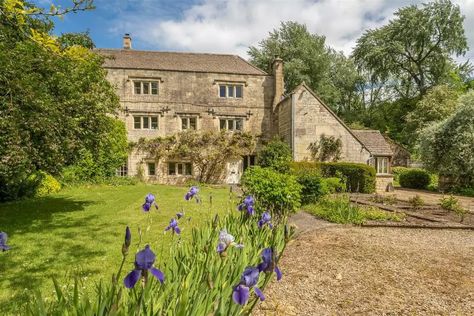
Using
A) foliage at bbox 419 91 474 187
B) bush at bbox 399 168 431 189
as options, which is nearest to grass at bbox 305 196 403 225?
foliage at bbox 419 91 474 187

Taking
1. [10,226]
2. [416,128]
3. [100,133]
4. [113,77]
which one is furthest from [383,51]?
[10,226]

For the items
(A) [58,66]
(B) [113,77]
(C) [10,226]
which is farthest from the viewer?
(B) [113,77]

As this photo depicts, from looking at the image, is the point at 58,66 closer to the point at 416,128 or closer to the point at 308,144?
the point at 308,144

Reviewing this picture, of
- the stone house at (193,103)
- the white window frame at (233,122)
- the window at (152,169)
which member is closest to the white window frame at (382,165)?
the stone house at (193,103)

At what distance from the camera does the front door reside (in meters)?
23.5

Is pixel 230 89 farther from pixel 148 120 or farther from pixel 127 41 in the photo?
pixel 127 41

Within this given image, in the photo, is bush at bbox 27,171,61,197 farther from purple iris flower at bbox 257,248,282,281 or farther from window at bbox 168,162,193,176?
purple iris flower at bbox 257,248,282,281

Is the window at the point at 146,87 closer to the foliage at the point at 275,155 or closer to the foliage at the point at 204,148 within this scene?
the foliage at the point at 204,148

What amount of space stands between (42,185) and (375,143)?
21.1 m

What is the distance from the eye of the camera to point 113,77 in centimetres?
2258

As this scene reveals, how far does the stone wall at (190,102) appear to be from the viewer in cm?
2283

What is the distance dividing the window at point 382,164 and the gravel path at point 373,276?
48.8ft

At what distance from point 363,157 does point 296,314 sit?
19057 millimetres

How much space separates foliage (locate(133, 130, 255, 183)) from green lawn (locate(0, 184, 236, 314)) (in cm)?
1063
